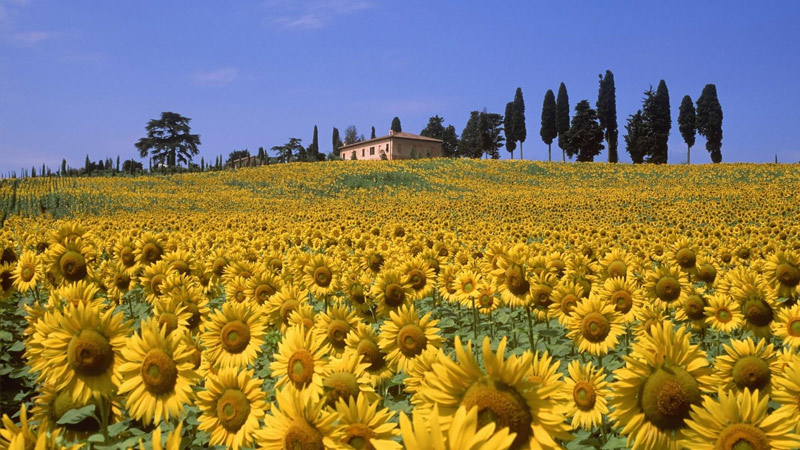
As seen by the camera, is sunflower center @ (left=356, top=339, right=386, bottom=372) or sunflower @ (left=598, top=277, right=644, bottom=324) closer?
sunflower center @ (left=356, top=339, right=386, bottom=372)

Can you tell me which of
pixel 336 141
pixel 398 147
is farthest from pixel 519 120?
pixel 336 141

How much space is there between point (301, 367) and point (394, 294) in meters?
2.23

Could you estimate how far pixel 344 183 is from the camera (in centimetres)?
4819

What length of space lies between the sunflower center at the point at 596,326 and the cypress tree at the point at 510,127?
261ft

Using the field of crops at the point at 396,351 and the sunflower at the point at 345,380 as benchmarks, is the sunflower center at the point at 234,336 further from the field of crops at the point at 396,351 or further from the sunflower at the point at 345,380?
the sunflower at the point at 345,380

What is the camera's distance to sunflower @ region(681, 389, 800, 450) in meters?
2.17

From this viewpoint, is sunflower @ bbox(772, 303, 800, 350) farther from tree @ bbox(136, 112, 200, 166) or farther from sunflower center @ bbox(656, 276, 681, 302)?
tree @ bbox(136, 112, 200, 166)

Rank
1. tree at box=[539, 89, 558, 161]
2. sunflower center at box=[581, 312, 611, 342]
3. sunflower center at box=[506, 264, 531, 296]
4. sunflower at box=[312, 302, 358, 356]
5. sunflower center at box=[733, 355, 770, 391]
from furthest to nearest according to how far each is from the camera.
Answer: tree at box=[539, 89, 558, 161], sunflower center at box=[506, 264, 531, 296], sunflower center at box=[581, 312, 611, 342], sunflower at box=[312, 302, 358, 356], sunflower center at box=[733, 355, 770, 391]

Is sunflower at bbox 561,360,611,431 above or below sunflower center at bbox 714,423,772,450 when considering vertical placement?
below

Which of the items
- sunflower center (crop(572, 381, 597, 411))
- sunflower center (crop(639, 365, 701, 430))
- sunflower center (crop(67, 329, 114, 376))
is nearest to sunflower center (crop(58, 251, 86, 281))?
sunflower center (crop(67, 329, 114, 376))

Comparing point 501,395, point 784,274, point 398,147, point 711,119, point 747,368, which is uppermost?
point 711,119

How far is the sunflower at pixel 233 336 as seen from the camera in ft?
13.0

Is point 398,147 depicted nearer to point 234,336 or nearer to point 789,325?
point 789,325

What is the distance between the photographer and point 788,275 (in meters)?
5.55
